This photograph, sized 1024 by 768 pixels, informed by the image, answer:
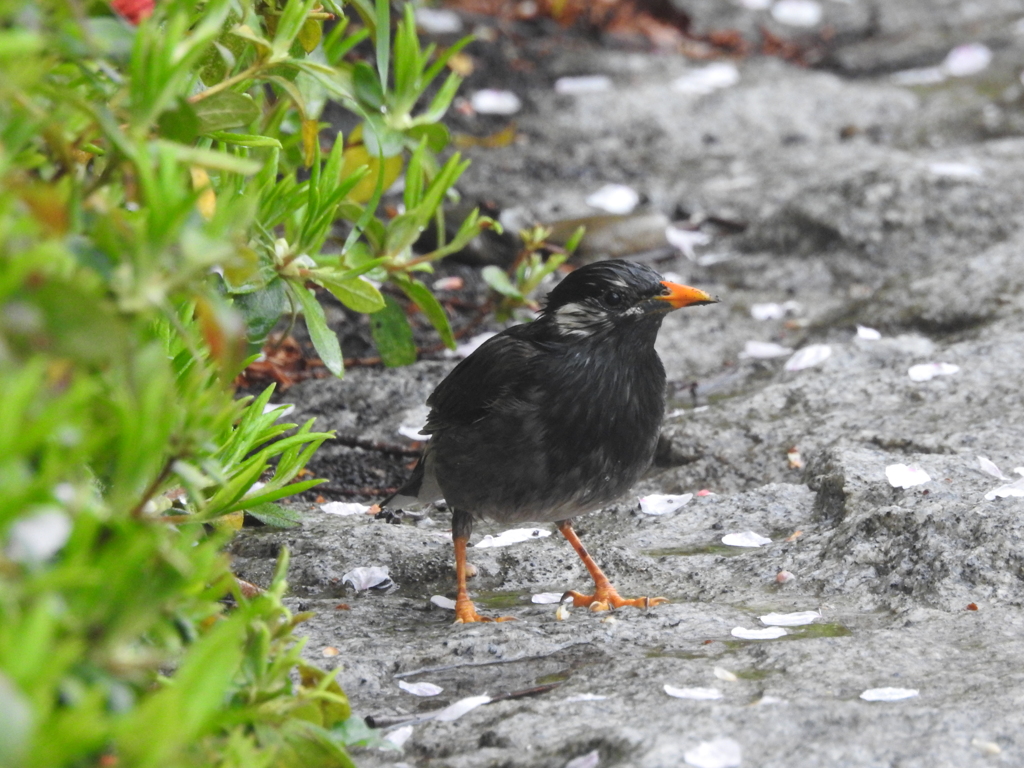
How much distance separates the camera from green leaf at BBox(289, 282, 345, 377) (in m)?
3.32

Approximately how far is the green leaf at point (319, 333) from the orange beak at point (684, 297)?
43.1 inches

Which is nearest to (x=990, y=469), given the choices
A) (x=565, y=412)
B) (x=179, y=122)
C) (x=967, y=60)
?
(x=565, y=412)

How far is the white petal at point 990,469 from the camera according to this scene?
380cm

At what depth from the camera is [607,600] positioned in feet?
11.8

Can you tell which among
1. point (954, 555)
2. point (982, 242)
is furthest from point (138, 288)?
point (982, 242)

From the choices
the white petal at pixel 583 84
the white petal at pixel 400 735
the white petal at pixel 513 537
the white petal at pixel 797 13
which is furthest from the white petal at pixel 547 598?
the white petal at pixel 797 13

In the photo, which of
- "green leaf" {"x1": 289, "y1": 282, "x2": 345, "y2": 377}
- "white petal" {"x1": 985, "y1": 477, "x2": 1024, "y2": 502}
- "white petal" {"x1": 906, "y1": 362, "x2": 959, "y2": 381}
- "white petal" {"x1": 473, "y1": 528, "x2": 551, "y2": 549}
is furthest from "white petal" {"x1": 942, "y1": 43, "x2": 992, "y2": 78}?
"green leaf" {"x1": 289, "y1": 282, "x2": 345, "y2": 377}

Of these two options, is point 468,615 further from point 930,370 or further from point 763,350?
point 763,350

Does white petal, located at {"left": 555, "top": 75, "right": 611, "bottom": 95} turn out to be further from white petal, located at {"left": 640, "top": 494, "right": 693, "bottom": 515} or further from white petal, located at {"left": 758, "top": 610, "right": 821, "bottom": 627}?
white petal, located at {"left": 758, "top": 610, "right": 821, "bottom": 627}

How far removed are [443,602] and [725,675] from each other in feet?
3.74

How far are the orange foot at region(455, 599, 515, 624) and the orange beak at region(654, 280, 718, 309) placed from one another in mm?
1132

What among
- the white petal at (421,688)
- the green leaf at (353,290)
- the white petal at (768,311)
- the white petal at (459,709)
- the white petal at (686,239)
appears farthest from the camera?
the white petal at (686,239)

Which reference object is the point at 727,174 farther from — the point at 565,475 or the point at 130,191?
the point at 130,191

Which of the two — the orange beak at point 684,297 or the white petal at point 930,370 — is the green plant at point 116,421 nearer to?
the orange beak at point 684,297
